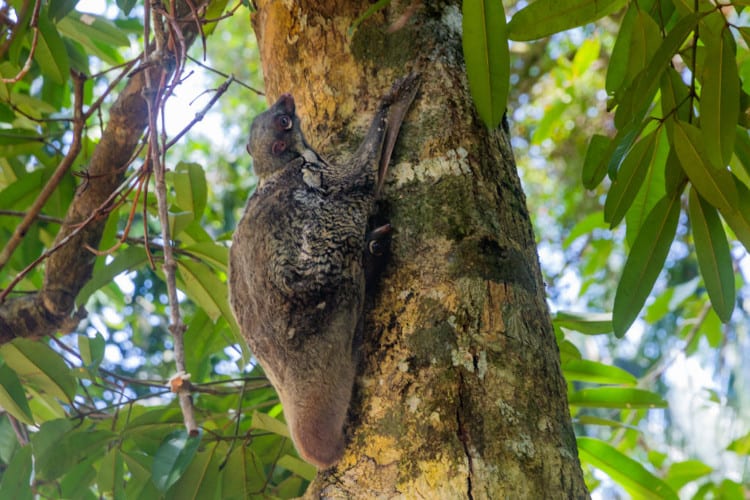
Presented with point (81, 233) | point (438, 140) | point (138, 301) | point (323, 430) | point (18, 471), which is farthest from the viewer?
point (138, 301)

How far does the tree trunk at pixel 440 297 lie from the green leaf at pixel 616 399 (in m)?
1.11

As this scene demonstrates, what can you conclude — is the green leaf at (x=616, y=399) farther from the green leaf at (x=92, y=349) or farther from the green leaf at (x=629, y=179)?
the green leaf at (x=92, y=349)

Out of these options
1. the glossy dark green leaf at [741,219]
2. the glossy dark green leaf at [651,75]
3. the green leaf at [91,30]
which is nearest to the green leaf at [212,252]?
the green leaf at [91,30]

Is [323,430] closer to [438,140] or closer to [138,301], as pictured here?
[438,140]

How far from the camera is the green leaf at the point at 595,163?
206 centimetres

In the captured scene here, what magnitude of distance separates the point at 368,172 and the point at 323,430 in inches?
26.4

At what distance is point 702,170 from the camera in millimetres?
1873

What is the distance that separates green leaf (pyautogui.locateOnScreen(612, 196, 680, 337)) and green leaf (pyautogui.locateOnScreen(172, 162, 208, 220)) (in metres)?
1.69

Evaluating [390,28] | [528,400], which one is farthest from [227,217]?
[528,400]

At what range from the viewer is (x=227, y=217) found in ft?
23.9

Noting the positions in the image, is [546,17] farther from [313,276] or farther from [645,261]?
[313,276]

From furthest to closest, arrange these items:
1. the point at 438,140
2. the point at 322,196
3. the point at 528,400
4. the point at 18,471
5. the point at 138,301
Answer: the point at 138,301
the point at 18,471
the point at 322,196
the point at 438,140
the point at 528,400

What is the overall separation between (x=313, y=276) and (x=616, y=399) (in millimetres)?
1481

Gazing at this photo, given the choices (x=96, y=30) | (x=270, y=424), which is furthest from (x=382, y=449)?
(x=96, y=30)
